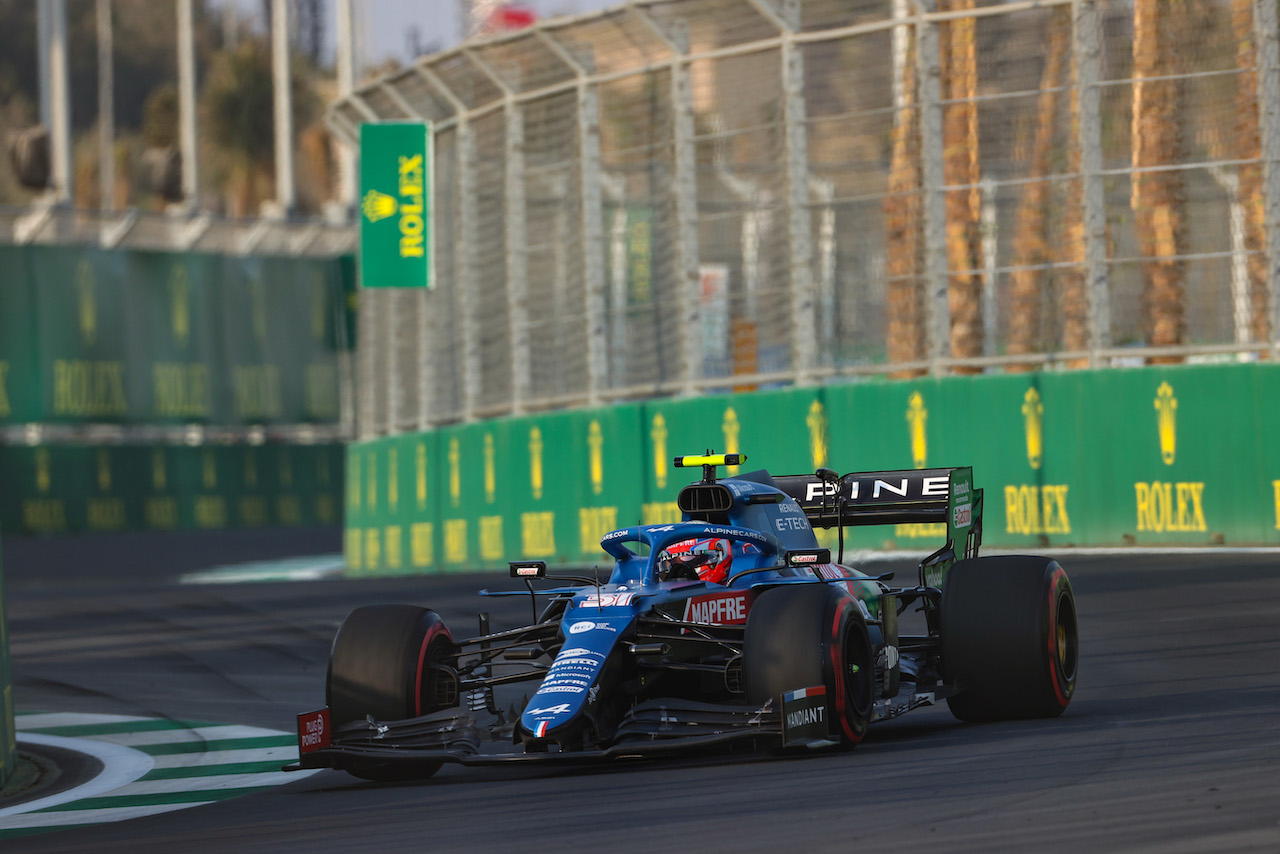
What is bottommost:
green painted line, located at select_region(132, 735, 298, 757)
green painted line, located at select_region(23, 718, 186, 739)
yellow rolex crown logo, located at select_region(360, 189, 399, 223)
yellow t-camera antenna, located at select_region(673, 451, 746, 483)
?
green painted line, located at select_region(23, 718, 186, 739)

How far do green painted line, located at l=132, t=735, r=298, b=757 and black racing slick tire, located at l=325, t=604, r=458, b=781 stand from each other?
221 centimetres

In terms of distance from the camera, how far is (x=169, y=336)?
45.1 metres

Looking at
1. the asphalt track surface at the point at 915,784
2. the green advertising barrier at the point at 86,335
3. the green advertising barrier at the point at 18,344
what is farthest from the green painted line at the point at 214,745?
the green advertising barrier at the point at 86,335

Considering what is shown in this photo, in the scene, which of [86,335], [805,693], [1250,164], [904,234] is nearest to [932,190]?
[904,234]

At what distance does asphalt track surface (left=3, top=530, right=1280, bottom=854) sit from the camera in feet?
21.8

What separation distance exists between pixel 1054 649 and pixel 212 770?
16.0 ft

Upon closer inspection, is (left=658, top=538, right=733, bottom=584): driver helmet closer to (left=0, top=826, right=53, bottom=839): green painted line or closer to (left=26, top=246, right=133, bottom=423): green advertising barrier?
(left=0, top=826, right=53, bottom=839): green painted line

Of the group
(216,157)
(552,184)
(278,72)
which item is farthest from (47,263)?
(216,157)

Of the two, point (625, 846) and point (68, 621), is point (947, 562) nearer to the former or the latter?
point (625, 846)

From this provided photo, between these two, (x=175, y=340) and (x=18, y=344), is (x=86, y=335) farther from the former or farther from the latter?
(x=175, y=340)

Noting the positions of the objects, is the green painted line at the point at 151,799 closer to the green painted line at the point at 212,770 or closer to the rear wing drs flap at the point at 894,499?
the green painted line at the point at 212,770

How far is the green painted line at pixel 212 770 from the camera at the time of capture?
34.5 ft

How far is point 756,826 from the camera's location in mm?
6949

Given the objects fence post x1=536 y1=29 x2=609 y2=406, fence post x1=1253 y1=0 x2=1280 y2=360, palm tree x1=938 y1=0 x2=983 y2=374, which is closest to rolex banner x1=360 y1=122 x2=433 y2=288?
fence post x1=536 y1=29 x2=609 y2=406
